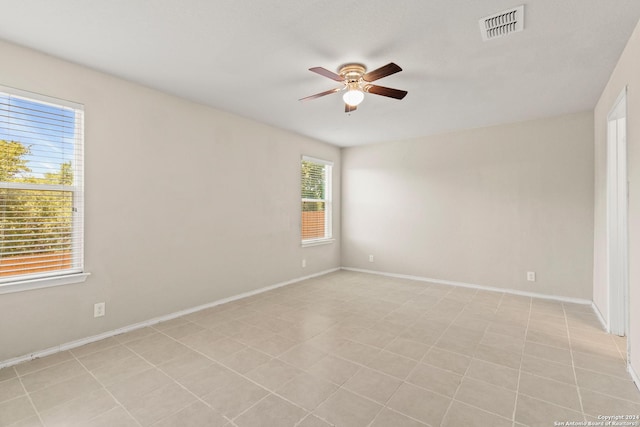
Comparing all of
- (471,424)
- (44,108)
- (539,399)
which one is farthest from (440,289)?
(44,108)

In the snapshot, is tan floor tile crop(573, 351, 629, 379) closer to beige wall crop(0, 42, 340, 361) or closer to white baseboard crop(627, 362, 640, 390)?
white baseboard crop(627, 362, 640, 390)

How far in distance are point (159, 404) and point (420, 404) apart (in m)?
1.66

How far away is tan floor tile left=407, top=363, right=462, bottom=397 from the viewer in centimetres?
203

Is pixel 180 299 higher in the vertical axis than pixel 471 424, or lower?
higher

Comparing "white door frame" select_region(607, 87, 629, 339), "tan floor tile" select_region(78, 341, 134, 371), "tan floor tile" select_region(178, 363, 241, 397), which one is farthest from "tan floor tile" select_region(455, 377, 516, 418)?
"tan floor tile" select_region(78, 341, 134, 371)

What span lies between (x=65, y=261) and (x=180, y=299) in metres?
1.18

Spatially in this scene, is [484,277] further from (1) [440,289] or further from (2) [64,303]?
(2) [64,303]

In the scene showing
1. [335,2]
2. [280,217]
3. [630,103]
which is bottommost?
[280,217]

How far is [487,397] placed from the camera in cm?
194

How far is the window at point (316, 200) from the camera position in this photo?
17.4ft

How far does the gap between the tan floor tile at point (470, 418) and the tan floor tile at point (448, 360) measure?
1.46 feet

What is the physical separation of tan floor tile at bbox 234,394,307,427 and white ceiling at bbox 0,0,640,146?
2.54 m

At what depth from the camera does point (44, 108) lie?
251cm

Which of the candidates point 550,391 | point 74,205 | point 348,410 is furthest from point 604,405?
point 74,205
